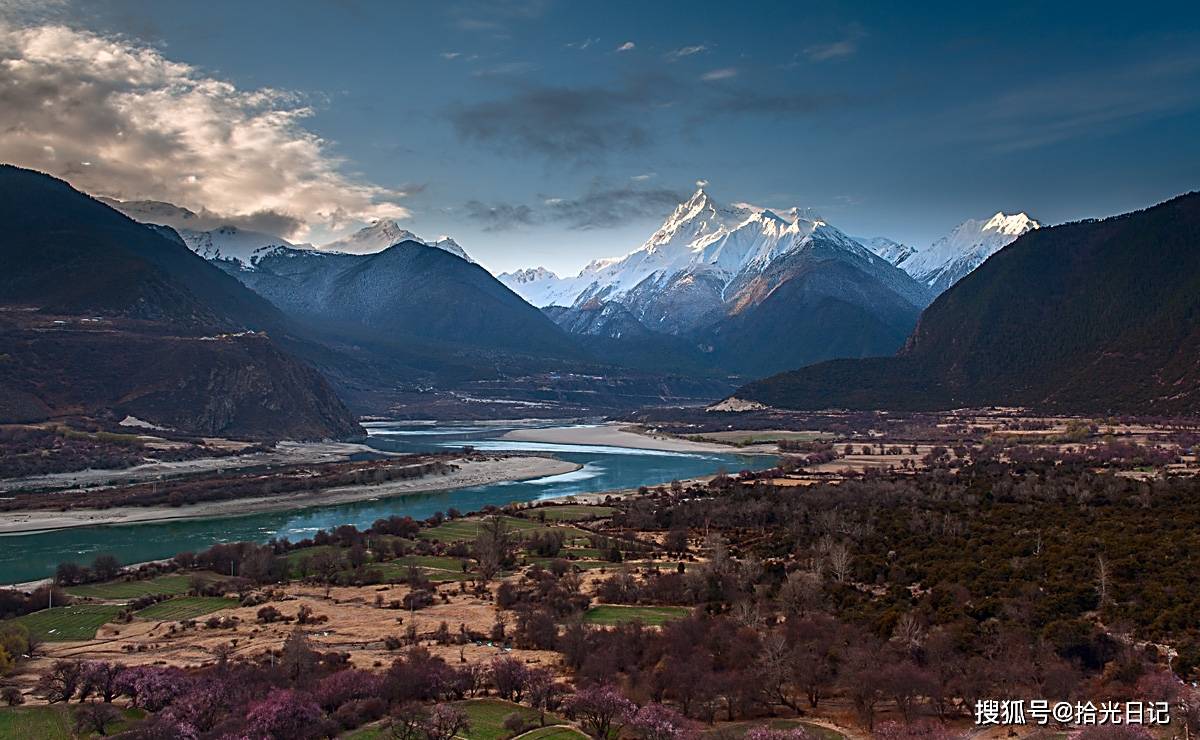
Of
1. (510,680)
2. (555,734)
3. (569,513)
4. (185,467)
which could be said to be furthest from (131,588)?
(185,467)

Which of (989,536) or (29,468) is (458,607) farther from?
(29,468)

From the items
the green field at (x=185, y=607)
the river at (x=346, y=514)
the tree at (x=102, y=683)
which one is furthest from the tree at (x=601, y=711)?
the river at (x=346, y=514)

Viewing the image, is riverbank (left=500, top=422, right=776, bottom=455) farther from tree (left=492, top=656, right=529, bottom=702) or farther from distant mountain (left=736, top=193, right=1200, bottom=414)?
tree (left=492, top=656, right=529, bottom=702)

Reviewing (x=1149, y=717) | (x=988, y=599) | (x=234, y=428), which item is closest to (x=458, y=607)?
(x=988, y=599)

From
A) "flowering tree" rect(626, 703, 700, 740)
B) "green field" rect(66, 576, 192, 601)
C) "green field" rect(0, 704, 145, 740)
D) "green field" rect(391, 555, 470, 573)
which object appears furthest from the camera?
"green field" rect(391, 555, 470, 573)

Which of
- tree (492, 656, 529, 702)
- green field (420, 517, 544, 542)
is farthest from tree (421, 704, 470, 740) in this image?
green field (420, 517, 544, 542)

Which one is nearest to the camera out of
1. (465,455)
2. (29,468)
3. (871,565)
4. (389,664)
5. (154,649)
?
(389,664)
